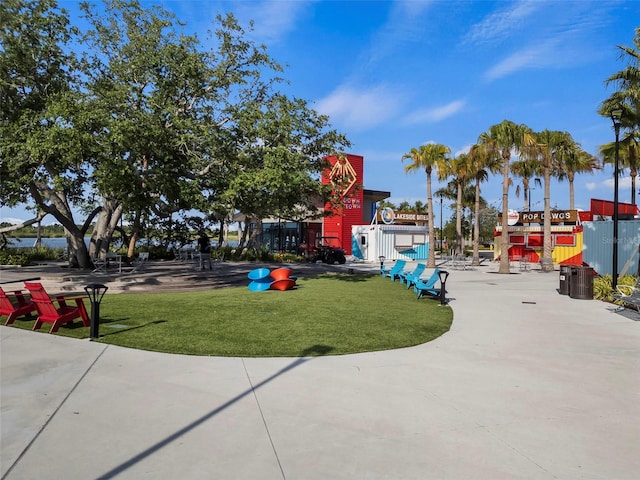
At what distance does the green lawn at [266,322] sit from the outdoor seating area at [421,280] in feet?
1.21

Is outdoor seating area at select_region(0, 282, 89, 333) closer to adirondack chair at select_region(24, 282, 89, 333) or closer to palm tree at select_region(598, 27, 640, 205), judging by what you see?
adirondack chair at select_region(24, 282, 89, 333)

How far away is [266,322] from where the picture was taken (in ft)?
31.6

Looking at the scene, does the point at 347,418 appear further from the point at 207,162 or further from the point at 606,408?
the point at 207,162

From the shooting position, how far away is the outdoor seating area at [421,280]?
44.1 ft

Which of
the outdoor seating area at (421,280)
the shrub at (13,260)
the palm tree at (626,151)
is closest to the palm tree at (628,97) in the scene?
the palm tree at (626,151)

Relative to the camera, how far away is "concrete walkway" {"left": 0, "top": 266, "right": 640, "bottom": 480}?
370 cm

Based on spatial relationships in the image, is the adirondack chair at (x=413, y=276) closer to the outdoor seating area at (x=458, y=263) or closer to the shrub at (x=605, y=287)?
the shrub at (x=605, y=287)

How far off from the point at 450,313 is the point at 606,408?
6.34 metres

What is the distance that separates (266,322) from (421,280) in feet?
26.3

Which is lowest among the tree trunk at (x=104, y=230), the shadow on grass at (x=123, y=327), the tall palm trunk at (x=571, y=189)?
the shadow on grass at (x=123, y=327)

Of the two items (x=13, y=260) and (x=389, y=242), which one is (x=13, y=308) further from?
(x=389, y=242)

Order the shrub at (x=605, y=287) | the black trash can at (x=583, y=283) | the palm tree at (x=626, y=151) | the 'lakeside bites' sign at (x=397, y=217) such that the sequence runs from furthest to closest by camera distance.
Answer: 1. the 'lakeside bites' sign at (x=397, y=217)
2. the palm tree at (x=626, y=151)
3. the black trash can at (x=583, y=283)
4. the shrub at (x=605, y=287)

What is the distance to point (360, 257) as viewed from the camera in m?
41.9

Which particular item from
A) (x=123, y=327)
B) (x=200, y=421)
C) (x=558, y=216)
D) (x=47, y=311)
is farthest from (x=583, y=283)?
(x=558, y=216)
